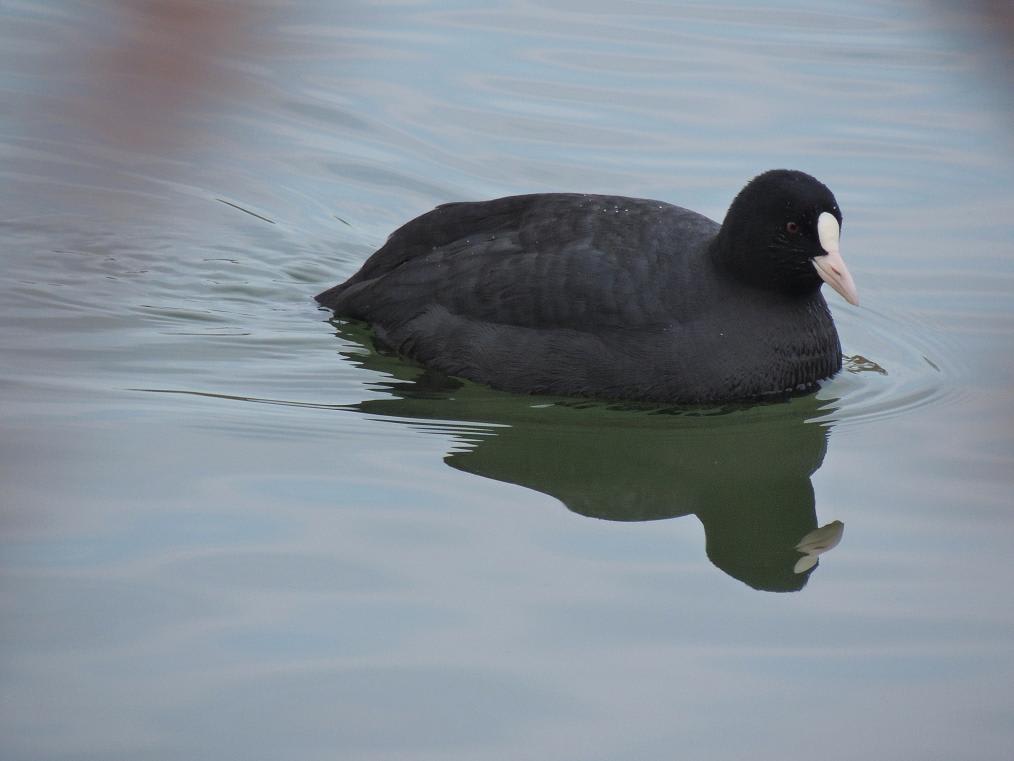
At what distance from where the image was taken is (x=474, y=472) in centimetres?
530

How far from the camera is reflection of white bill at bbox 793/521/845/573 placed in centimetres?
473

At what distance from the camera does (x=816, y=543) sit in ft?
16.0

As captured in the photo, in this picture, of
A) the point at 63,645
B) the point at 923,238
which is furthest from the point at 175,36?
the point at 923,238

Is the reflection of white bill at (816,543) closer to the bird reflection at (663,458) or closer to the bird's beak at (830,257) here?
the bird reflection at (663,458)

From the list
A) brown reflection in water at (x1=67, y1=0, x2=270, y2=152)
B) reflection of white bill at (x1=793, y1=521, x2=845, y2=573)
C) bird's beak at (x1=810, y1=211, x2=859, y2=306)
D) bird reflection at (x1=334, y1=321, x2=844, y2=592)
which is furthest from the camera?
bird's beak at (x1=810, y1=211, x2=859, y2=306)

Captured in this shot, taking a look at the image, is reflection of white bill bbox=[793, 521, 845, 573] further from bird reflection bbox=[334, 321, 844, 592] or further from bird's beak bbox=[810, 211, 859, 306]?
bird's beak bbox=[810, 211, 859, 306]

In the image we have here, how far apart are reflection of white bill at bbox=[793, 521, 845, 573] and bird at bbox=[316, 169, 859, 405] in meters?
1.05

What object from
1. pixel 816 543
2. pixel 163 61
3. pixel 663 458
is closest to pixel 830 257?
pixel 663 458

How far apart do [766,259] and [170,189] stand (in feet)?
12.6

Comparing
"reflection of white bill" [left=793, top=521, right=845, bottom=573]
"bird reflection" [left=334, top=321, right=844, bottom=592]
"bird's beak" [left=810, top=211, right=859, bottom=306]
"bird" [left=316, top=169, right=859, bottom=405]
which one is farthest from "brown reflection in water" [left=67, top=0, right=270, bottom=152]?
"bird's beak" [left=810, top=211, right=859, bottom=306]

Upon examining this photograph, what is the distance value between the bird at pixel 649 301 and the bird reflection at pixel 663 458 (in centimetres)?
10

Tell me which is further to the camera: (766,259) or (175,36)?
(766,259)

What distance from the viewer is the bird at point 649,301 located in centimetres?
589

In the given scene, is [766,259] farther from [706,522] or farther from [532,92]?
[532,92]
